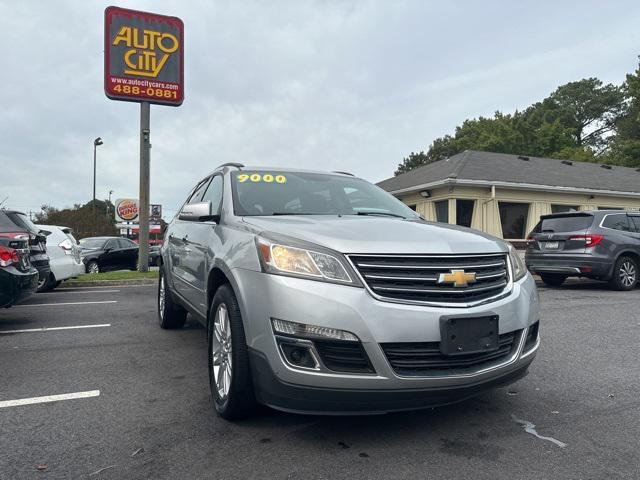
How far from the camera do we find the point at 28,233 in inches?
265

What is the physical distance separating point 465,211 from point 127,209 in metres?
19.6

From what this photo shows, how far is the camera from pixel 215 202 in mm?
4211

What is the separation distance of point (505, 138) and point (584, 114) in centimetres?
2050

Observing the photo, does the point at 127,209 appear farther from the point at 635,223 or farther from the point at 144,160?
the point at 635,223

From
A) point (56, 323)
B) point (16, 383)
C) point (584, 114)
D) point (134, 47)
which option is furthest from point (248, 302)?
point (584, 114)

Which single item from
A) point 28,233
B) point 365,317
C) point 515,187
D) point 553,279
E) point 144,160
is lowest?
point 553,279

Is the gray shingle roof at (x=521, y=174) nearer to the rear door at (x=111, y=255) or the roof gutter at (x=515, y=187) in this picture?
the roof gutter at (x=515, y=187)

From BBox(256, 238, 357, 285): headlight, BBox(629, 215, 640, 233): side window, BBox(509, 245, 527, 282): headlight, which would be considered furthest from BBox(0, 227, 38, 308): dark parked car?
BBox(629, 215, 640, 233): side window

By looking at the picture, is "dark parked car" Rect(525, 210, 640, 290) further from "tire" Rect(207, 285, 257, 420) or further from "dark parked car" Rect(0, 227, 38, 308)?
"dark parked car" Rect(0, 227, 38, 308)

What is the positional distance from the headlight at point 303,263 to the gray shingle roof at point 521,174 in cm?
1493

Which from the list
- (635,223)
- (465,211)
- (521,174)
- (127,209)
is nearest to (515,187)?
(521,174)

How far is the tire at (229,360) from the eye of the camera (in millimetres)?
2775

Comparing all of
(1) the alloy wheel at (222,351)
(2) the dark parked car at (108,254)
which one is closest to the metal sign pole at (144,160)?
(2) the dark parked car at (108,254)

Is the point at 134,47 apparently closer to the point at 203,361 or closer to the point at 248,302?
the point at 203,361
